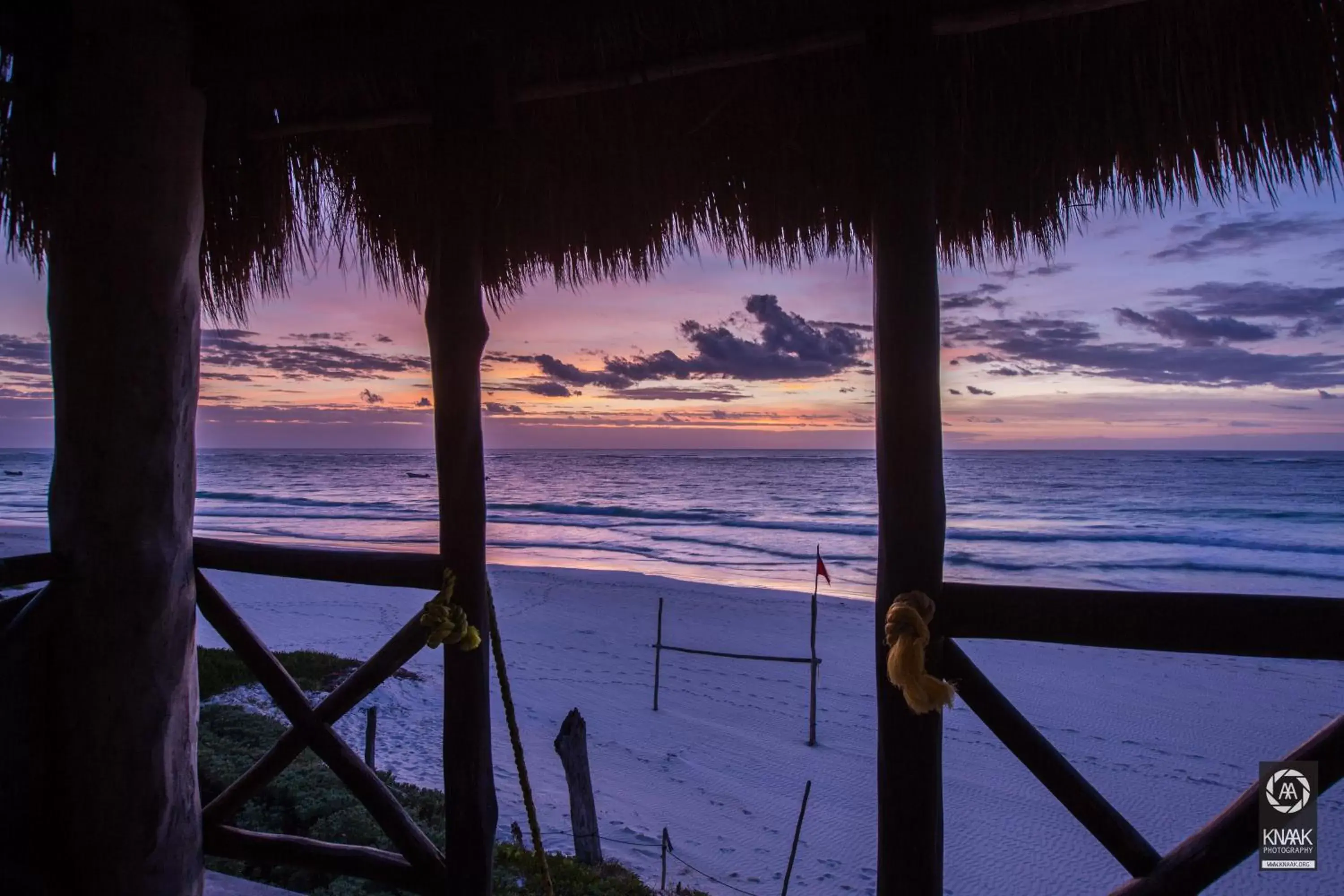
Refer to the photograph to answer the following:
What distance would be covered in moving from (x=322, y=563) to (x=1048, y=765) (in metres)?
1.89

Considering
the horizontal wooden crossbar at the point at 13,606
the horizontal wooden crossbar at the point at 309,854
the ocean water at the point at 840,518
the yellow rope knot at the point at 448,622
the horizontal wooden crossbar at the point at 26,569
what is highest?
the horizontal wooden crossbar at the point at 26,569

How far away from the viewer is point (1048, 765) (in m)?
1.37

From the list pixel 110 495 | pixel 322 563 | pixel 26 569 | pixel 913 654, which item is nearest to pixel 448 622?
pixel 322 563

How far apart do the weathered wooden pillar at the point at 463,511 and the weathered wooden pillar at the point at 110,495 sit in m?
0.60

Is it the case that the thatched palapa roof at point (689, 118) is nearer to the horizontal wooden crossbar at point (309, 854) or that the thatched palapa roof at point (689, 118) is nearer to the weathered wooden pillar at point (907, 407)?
the weathered wooden pillar at point (907, 407)

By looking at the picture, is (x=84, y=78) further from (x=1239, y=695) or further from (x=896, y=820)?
(x=1239, y=695)

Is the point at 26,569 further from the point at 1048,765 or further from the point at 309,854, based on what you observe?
the point at 1048,765

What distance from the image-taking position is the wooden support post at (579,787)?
13.7ft

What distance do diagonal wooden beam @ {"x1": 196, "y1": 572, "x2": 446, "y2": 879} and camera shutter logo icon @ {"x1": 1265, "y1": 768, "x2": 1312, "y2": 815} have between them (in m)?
1.90

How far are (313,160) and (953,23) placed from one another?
2.03 meters

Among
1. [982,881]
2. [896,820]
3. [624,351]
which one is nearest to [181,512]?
[896,820]

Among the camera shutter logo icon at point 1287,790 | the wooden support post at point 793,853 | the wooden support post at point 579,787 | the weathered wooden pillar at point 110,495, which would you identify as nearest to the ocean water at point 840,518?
the wooden support post at point 793,853

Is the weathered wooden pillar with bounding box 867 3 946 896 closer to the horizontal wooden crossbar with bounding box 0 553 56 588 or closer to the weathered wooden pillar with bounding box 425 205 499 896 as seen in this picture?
the weathered wooden pillar with bounding box 425 205 499 896

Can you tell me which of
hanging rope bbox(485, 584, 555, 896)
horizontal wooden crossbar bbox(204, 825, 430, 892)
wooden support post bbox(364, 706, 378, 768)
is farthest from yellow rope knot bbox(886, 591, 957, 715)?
wooden support post bbox(364, 706, 378, 768)
